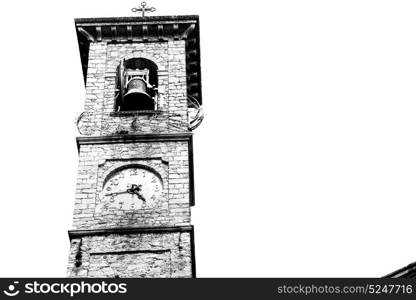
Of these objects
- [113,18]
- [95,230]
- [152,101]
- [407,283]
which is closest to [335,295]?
[407,283]

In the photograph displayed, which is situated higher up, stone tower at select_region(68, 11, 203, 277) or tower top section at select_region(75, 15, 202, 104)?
tower top section at select_region(75, 15, 202, 104)

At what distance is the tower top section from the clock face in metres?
5.11

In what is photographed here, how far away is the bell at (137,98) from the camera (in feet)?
75.5

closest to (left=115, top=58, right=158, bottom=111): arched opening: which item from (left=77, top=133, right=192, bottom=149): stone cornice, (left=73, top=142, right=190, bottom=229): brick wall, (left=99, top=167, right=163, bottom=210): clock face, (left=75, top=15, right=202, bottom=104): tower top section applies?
(left=75, top=15, right=202, bottom=104): tower top section

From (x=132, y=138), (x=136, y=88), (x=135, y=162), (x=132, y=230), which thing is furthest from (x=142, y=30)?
(x=132, y=230)

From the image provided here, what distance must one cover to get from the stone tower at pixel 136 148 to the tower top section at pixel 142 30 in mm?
25

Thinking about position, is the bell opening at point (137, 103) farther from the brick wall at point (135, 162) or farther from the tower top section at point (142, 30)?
the tower top section at point (142, 30)

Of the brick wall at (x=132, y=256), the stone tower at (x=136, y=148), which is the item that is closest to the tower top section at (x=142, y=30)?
the stone tower at (x=136, y=148)

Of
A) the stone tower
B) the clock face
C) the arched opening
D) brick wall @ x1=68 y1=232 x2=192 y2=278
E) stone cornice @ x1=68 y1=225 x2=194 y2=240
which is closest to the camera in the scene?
brick wall @ x1=68 y1=232 x2=192 y2=278

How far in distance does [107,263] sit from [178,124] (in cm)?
439

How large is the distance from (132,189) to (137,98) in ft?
10.5

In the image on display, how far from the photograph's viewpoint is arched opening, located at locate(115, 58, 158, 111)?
2311 cm

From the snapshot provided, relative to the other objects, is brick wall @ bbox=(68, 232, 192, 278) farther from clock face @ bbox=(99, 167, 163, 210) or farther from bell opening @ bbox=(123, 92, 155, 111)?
bell opening @ bbox=(123, 92, 155, 111)

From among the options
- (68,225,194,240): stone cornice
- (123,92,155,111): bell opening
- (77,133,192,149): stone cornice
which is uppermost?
(123,92,155,111): bell opening
